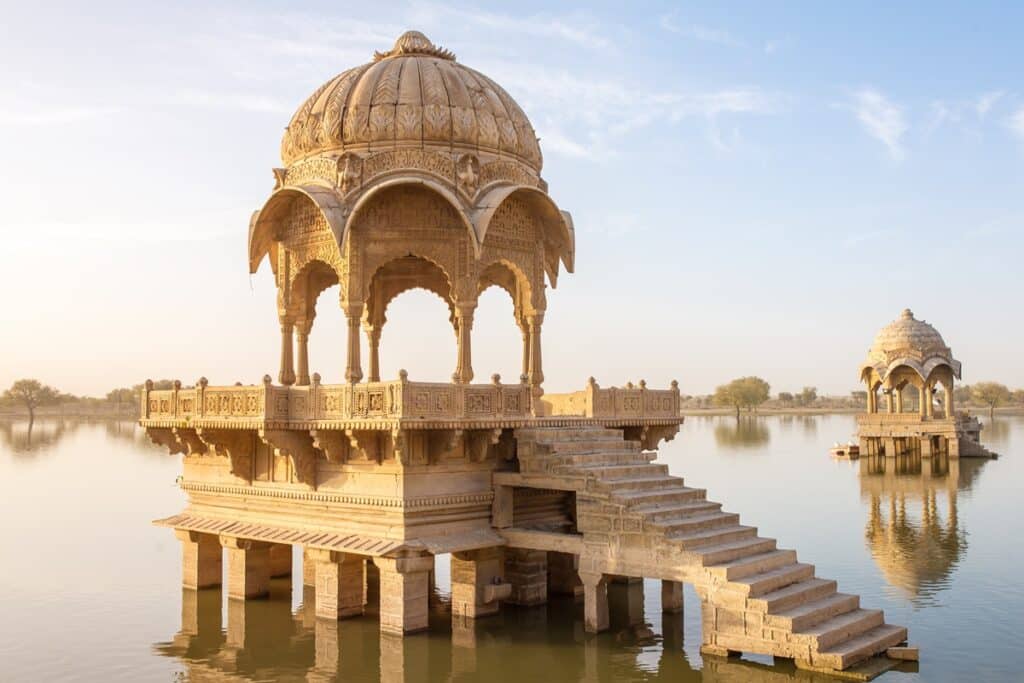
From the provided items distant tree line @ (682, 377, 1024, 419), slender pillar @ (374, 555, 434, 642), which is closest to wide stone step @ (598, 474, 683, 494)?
slender pillar @ (374, 555, 434, 642)

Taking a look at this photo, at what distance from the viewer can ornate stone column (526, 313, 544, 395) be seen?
606 inches

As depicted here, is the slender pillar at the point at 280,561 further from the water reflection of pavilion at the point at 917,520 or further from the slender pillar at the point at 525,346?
the water reflection of pavilion at the point at 917,520

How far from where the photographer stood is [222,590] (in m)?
15.5

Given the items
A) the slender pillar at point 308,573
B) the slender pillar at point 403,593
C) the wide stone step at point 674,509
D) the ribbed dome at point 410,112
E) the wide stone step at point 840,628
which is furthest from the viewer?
the slender pillar at point 308,573

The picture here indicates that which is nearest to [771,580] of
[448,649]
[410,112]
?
[448,649]

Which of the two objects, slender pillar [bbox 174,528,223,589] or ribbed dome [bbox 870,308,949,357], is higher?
ribbed dome [bbox 870,308,949,357]

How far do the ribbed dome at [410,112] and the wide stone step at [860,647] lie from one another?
8.02m

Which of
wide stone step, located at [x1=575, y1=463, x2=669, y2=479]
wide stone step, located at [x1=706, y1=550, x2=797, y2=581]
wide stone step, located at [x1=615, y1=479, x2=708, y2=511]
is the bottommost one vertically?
wide stone step, located at [x1=706, y1=550, x2=797, y2=581]

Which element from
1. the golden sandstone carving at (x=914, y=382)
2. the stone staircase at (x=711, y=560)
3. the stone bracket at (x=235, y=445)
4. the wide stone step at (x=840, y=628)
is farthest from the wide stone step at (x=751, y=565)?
the golden sandstone carving at (x=914, y=382)

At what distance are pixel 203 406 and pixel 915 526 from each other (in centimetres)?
1537

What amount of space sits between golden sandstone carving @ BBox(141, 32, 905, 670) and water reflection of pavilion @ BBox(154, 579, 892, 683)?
0.30m

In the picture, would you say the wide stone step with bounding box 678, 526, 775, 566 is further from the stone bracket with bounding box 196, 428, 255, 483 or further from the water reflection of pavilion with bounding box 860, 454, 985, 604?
the stone bracket with bounding box 196, 428, 255, 483

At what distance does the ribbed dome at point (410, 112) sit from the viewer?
46.8 ft

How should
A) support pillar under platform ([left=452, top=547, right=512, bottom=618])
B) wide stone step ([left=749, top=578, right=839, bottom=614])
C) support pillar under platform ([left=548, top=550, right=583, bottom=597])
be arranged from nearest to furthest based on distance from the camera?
1. wide stone step ([left=749, top=578, right=839, bottom=614])
2. support pillar under platform ([left=452, top=547, right=512, bottom=618])
3. support pillar under platform ([left=548, top=550, right=583, bottom=597])
